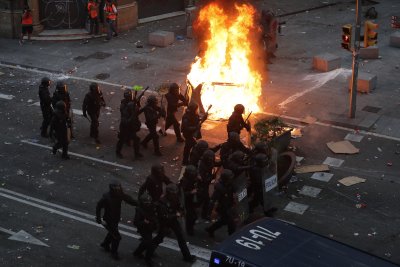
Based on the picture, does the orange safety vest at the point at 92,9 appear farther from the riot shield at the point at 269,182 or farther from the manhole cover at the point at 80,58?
the riot shield at the point at 269,182

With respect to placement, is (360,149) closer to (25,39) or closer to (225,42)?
(225,42)

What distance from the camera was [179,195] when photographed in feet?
40.3

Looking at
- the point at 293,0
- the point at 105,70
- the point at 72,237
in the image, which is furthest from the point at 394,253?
the point at 293,0

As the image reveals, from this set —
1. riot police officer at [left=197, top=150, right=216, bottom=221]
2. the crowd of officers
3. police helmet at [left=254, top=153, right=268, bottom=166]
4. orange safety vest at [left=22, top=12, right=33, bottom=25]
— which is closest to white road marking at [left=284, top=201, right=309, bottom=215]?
the crowd of officers

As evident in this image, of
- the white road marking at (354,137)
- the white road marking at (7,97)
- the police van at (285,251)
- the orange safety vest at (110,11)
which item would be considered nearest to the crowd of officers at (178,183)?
the police van at (285,251)

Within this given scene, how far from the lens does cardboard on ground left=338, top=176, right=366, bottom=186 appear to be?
49.8 feet

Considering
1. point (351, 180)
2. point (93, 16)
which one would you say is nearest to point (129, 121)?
point (351, 180)

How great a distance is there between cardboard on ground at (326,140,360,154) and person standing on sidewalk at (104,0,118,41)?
39.4 ft

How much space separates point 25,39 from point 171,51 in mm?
5757

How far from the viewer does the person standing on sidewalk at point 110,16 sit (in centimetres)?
2600

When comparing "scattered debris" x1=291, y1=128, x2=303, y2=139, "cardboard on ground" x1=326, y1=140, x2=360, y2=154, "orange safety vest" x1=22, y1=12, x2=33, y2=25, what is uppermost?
"orange safety vest" x1=22, y1=12, x2=33, y2=25

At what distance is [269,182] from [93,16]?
48.3 ft

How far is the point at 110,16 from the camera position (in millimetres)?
26094

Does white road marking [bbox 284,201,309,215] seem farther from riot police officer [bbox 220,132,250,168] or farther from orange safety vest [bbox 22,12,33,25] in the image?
orange safety vest [bbox 22,12,33,25]
